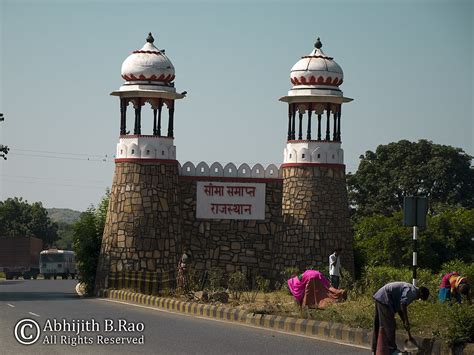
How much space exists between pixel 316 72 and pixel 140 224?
7.54m

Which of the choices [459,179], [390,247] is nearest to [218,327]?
[390,247]

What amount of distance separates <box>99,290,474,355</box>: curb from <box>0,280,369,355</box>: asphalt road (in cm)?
53

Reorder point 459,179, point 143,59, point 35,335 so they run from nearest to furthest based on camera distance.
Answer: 1. point 35,335
2. point 143,59
3. point 459,179

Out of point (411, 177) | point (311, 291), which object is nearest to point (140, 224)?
point (311, 291)

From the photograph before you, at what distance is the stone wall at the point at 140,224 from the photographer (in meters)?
35.5

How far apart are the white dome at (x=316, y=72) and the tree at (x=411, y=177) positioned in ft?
97.1

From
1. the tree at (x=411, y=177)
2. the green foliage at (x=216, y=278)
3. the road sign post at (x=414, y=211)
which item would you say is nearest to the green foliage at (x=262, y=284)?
the green foliage at (x=216, y=278)

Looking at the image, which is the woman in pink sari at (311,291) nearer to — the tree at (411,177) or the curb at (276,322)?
the curb at (276,322)

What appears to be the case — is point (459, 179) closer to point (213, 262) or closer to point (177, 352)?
point (213, 262)

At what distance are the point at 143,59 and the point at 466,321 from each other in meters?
20.4

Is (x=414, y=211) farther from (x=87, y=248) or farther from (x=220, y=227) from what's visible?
(x=87, y=248)

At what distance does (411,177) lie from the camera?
65.9 m

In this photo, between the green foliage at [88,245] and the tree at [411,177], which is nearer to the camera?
the green foliage at [88,245]

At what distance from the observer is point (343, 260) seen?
36812mm
